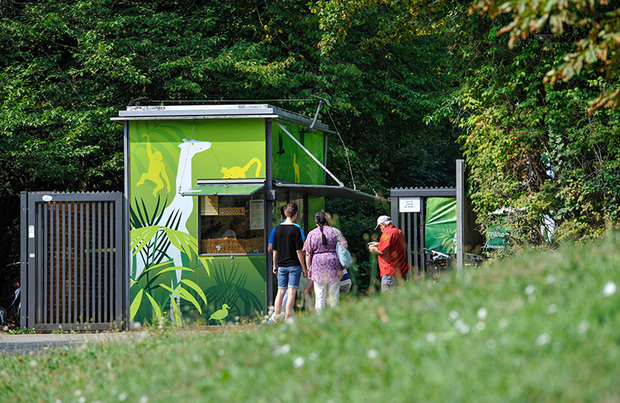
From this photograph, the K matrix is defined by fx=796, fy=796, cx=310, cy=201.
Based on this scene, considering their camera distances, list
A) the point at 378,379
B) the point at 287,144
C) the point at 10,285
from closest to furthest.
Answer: the point at 378,379
the point at 287,144
the point at 10,285

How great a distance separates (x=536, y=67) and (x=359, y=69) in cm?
886

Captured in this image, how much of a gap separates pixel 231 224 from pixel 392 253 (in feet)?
9.23

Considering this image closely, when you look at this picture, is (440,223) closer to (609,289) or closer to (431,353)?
(609,289)

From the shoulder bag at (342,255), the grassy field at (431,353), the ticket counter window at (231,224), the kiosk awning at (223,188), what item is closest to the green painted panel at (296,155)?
the kiosk awning at (223,188)

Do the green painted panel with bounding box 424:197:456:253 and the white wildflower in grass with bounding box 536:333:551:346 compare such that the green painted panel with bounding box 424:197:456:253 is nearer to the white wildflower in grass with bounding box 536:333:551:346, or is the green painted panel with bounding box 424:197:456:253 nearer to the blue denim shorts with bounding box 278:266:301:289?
the blue denim shorts with bounding box 278:266:301:289

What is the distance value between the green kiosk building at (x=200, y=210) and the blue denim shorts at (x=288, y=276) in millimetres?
1426

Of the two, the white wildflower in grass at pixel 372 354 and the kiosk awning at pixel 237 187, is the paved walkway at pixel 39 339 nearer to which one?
the kiosk awning at pixel 237 187

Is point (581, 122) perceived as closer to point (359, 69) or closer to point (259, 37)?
point (359, 69)

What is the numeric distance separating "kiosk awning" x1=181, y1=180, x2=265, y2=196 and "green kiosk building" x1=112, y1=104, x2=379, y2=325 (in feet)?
0.06

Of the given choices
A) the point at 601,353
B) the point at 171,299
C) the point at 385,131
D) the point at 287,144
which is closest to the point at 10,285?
the point at 171,299

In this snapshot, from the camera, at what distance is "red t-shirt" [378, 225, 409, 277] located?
11797mm

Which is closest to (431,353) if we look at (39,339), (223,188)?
(223,188)

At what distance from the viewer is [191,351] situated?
625cm

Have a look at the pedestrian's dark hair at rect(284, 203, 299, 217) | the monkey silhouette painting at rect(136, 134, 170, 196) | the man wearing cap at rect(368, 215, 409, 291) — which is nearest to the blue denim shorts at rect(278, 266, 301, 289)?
the pedestrian's dark hair at rect(284, 203, 299, 217)
